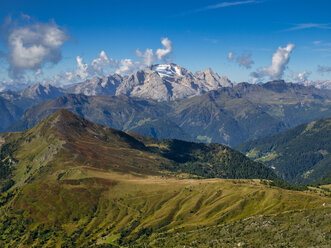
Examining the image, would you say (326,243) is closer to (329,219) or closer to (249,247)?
(329,219)

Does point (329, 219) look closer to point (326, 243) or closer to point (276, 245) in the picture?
point (326, 243)

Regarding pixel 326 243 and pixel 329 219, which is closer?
pixel 326 243

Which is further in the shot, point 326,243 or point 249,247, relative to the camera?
point 249,247

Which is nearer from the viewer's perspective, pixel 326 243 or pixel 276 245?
pixel 326 243

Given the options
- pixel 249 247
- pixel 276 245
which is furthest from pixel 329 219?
pixel 249 247

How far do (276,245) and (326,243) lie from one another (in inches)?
1185

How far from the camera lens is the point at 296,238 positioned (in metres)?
190

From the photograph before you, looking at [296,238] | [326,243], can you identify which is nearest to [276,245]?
[296,238]

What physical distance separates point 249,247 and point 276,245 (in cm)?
1739

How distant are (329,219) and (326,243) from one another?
2734 centimetres

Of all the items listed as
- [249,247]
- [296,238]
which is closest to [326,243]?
[296,238]

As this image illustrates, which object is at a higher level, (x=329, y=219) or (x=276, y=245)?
(x=329, y=219)

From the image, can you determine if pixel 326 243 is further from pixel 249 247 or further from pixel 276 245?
pixel 249 247

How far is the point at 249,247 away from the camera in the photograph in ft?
650
